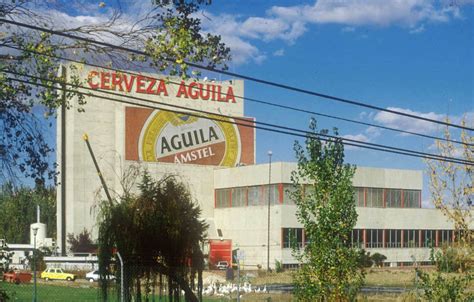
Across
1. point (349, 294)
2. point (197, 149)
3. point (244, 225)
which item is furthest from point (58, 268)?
point (349, 294)

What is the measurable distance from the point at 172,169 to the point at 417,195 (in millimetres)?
24950

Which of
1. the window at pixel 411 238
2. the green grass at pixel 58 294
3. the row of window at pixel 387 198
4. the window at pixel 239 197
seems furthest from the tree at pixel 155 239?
the window at pixel 411 238

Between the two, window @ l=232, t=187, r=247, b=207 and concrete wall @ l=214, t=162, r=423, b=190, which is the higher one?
concrete wall @ l=214, t=162, r=423, b=190

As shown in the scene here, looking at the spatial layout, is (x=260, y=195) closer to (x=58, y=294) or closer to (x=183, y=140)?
(x=183, y=140)

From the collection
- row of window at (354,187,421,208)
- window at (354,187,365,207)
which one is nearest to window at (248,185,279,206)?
row of window at (354,187,421,208)

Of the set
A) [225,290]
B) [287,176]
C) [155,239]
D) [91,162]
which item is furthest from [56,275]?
[155,239]

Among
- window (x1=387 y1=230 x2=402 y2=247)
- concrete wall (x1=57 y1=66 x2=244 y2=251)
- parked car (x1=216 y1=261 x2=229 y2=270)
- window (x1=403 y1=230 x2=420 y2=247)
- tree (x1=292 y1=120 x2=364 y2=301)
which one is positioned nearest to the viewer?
tree (x1=292 y1=120 x2=364 y2=301)

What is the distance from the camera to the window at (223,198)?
8694 cm

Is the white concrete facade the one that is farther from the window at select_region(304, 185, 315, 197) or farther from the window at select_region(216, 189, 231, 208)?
the window at select_region(304, 185, 315, 197)

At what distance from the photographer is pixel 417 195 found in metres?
88.2

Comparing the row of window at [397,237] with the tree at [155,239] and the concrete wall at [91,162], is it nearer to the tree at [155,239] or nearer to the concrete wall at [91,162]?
the concrete wall at [91,162]

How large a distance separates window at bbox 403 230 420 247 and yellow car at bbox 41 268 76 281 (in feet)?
118

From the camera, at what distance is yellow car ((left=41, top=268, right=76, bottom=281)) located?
62.4 m

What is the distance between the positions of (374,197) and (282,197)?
1052 cm
